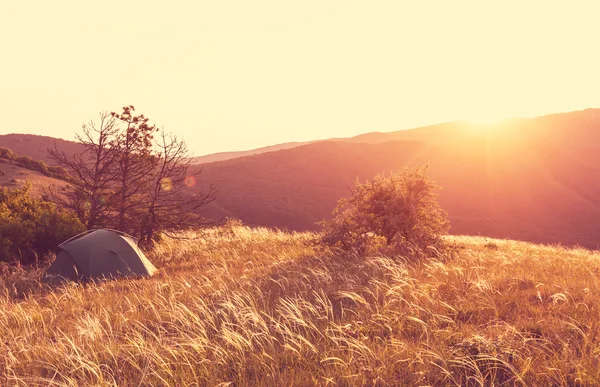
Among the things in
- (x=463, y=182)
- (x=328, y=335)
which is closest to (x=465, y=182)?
(x=463, y=182)

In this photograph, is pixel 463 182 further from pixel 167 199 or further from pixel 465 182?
pixel 167 199

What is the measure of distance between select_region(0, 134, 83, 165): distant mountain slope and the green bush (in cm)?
8211

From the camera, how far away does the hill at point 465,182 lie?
6259 centimetres

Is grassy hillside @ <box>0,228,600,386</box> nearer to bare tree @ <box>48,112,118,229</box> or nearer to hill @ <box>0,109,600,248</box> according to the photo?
bare tree @ <box>48,112,118,229</box>

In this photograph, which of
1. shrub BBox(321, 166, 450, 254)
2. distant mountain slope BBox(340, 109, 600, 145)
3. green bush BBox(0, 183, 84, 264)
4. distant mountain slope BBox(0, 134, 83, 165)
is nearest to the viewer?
shrub BBox(321, 166, 450, 254)

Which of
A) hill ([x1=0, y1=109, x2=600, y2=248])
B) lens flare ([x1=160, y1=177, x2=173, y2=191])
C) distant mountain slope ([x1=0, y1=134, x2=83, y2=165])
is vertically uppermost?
distant mountain slope ([x1=0, y1=134, x2=83, y2=165])

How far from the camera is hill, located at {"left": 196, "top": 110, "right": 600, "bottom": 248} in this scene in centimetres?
6259

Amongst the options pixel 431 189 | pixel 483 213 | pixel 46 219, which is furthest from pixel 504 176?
pixel 46 219

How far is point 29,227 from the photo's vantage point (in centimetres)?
1396

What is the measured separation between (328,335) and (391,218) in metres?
8.34

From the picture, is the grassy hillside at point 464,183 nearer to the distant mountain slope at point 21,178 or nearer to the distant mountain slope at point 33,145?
the distant mountain slope at point 21,178

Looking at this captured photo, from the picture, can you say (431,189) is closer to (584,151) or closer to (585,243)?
(585,243)

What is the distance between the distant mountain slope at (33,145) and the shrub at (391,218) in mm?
90925

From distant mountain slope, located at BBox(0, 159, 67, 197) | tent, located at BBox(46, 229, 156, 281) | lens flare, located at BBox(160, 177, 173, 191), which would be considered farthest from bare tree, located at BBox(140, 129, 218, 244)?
distant mountain slope, located at BBox(0, 159, 67, 197)
